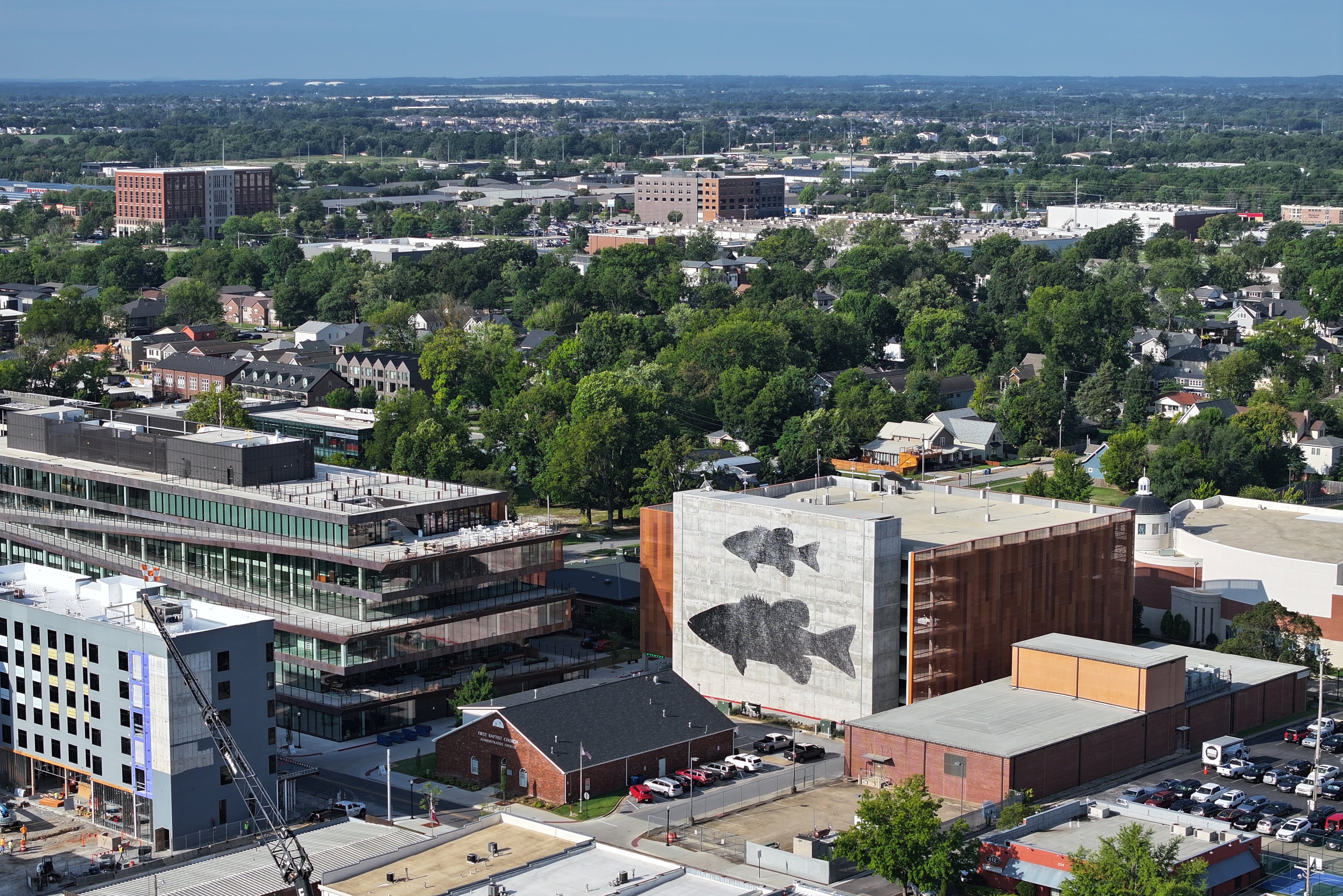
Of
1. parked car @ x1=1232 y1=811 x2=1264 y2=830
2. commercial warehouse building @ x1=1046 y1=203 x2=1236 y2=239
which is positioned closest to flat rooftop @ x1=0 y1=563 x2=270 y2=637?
parked car @ x1=1232 y1=811 x2=1264 y2=830

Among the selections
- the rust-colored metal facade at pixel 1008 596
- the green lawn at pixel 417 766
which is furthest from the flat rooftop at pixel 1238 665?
the green lawn at pixel 417 766

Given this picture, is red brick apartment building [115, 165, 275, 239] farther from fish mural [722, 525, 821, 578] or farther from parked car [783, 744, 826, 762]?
parked car [783, 744, 826, 762]

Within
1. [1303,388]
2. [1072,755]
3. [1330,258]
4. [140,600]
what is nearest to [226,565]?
[140,600]

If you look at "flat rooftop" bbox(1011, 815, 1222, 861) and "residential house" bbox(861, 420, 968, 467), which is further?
"residential house" bbox(861, 420, 968, 467)

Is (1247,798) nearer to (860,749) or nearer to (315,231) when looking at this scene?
(860,749)

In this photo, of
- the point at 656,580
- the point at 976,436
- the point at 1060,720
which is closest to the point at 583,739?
the point at 656,580

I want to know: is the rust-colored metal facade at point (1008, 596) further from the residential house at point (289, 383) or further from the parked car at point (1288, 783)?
the residential house at point (289, 383)

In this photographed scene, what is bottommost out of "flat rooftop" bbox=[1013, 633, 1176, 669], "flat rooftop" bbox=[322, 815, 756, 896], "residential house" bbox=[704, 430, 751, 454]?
"flat rooftop" bbox=[322, 815, 756, 896]
